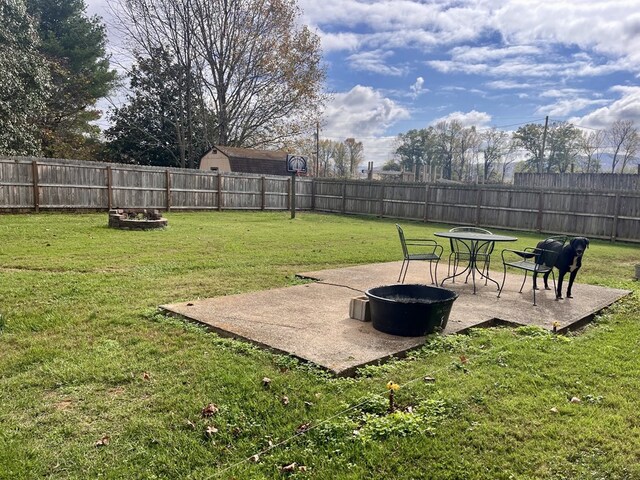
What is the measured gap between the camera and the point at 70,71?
78.1 ft

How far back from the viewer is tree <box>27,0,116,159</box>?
76.6ft

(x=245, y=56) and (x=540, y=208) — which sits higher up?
(x=245, y=56)

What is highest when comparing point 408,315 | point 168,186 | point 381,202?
point 168,186

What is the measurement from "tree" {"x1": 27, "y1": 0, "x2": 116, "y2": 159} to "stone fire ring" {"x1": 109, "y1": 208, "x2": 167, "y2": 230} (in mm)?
14443

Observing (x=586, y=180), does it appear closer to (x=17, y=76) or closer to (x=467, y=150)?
(x=467, y=150)

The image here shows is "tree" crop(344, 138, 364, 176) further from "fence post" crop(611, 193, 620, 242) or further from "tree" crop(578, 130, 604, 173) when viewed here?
Result: "fence post" crop(611, 193, 620, 242)

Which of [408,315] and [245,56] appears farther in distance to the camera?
[245,56]

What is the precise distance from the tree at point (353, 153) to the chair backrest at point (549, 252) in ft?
147

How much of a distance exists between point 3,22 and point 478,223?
1743 cm

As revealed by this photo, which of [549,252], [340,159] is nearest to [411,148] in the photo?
[340,159]

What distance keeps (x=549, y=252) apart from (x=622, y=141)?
101 feet

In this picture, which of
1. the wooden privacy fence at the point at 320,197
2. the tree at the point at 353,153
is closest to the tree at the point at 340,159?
the tree at the point at 353,153

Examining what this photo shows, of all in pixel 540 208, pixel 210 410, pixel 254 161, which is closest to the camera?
pixel 210 410

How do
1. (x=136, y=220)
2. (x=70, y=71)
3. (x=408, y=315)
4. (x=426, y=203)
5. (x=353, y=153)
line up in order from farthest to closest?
(x=353, y=153)
(x=70, y=71)
(x=426, y=203)
(x=136, y=220)
(x=408, y=315)
